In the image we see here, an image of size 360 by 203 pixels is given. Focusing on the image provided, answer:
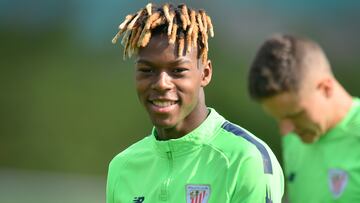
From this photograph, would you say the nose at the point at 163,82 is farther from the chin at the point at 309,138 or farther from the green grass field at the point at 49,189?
the green grass field at the point at 49,189

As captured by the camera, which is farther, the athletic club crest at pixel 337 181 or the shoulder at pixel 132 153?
the shoulder at pixel 132 153

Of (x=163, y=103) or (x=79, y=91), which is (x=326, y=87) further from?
(x=79, y=91)

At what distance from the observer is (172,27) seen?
22.3 ft

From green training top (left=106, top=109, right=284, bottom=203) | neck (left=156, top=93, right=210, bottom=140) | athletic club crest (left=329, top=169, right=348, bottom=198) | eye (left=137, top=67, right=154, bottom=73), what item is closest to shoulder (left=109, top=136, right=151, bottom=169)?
green training top (left=106, top=109, right=284, bottom=203)

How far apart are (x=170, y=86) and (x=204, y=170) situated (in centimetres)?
54

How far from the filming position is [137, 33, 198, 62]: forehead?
672cm

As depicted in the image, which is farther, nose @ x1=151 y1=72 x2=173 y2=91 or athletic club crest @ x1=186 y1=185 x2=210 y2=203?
nose @ x1=151 y1=72 x2=173 y2=91

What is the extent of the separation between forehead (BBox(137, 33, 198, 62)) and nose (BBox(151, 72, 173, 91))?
97 mm

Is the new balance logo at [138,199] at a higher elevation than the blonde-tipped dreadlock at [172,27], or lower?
lower

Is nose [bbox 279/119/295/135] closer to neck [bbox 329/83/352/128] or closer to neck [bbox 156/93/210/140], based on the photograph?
neck [bbox 329/83/352/128]

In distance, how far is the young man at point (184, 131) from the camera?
6523 millimetres

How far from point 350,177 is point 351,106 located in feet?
1.19

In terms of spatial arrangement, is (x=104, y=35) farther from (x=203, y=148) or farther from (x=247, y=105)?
(x=203, y=148)

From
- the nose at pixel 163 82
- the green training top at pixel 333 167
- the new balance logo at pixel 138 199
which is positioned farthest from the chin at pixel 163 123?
the green training top at pixel 333 167
